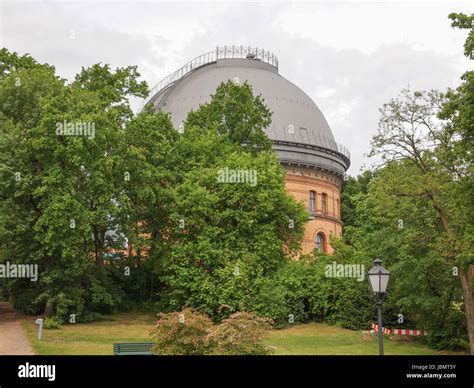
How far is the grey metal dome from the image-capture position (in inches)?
2080

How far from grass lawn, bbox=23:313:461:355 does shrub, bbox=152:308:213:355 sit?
17.8ft

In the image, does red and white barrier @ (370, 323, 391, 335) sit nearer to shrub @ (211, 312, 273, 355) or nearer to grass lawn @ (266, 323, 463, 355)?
grass lawn @ (266, 323, 463, 355)

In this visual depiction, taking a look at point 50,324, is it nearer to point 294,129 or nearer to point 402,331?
point 402,331

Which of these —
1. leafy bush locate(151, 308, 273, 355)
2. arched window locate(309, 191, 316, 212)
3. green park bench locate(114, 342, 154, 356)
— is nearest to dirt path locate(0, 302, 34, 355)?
green park bench locate(114, 342, 154, 356)

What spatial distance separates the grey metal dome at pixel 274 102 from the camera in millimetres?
52844

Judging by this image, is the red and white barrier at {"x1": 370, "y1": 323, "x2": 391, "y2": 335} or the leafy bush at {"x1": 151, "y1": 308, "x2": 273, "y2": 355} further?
the red and white barrier at {"x1": 370, "y1": 323, "x2": 391, "y2": 335}

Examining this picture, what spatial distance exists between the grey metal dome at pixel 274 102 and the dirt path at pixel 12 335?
20142 millimetres

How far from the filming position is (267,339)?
31.2 metres

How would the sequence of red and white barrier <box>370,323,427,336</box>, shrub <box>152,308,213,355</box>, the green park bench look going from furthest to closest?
red and white barrier <box>370,323,427,336</box>
the green park bench
shrub <box>152,308,213,355</box>

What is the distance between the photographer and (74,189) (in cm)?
3419

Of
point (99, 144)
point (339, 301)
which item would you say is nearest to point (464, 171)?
point (339, 301)

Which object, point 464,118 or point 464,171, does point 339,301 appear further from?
point 464,118

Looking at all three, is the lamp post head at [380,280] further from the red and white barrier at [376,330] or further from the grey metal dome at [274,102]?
the grey metal dome at [274,102]

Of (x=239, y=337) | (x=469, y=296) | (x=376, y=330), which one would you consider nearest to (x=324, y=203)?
(x=376, y=330)
